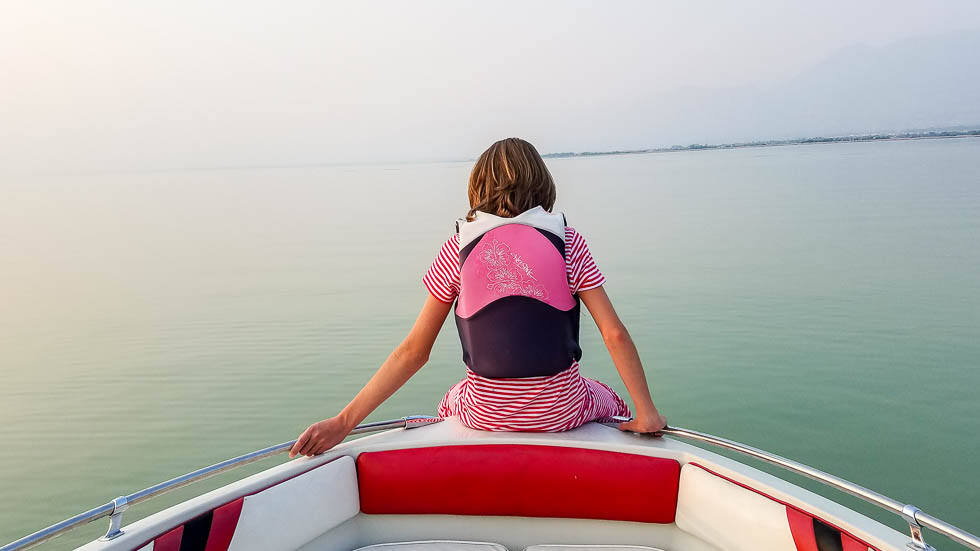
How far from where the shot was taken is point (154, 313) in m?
8.13

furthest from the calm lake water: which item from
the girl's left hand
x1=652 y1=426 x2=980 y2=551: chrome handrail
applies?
the girl's left hand

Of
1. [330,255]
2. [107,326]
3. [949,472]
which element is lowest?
[949,472]

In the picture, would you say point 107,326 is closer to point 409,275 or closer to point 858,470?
point 409,275

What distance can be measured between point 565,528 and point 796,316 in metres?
5.44

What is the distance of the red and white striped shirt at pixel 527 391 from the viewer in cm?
208

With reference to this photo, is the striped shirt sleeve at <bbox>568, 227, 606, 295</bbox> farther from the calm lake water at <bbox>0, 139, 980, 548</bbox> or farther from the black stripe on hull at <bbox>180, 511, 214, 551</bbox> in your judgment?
the calm lake water at <bbox>0, 139, 980, 548</bbox>

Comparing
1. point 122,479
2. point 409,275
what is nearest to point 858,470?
point 122,479

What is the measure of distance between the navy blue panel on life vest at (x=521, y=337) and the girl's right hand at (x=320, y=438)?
0.45 meters

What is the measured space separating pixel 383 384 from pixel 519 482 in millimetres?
491

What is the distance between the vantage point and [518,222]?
6.77ft

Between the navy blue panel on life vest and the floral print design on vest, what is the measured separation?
24mm

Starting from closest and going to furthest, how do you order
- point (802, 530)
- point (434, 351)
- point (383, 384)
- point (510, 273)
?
point (802, 530) < point (510, 273) < point (383, 384) < point (434, 351)

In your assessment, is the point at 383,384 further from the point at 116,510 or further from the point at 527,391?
the point at 116,510

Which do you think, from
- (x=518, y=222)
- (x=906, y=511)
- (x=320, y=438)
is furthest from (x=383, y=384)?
(x=906, y=511)
